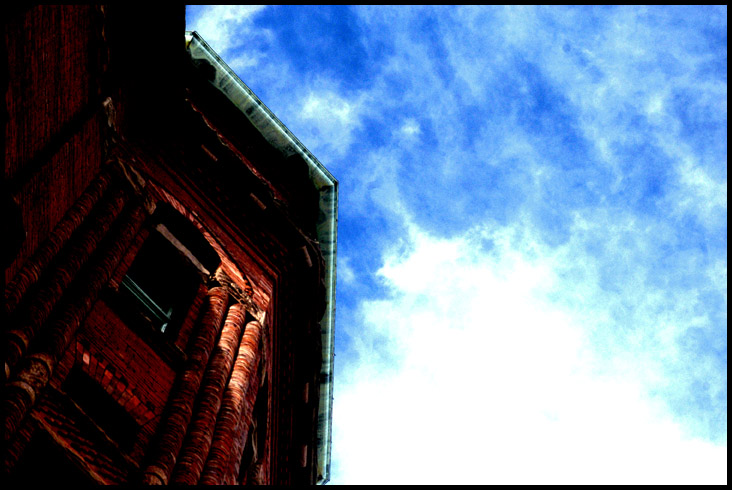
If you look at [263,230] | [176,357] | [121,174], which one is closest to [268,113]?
[263,230]

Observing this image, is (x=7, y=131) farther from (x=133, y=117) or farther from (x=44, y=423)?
(x=133, y=117)

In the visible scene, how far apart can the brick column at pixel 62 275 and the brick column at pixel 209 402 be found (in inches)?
99.2

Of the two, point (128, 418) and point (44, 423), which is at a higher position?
point (128, 418)

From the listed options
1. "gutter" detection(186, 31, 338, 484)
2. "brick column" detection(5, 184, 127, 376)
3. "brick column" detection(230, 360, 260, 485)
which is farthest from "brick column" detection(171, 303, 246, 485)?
"gutter" detection(186, 31, 338, 484)

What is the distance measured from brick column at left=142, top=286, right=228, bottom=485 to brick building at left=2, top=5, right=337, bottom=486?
1.3 inches

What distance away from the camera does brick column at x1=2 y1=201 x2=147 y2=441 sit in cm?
741

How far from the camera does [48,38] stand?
9211 millimetres

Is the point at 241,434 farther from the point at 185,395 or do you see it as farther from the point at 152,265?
the point at 152,265

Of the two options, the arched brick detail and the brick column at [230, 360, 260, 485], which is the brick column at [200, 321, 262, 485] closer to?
the brick column at [230, 360, 260, 485]

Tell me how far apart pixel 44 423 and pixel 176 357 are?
3.23 metres

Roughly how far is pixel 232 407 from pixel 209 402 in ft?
Result: 1.65

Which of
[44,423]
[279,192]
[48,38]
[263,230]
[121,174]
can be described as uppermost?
[279,192]

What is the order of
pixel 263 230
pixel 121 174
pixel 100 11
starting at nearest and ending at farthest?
pixel 100 11 → pixel 121 174 → pixel 263 230

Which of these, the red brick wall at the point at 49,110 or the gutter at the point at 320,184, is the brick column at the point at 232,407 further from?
the gutter at the point at 320,184
